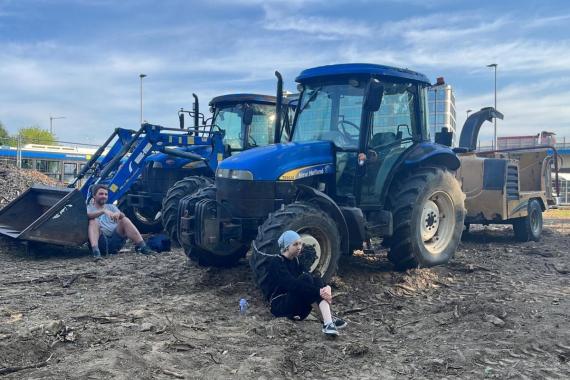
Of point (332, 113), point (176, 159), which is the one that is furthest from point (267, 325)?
point (176, 159)

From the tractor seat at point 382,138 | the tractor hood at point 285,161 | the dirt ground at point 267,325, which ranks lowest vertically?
the dirt ground at point 267,325

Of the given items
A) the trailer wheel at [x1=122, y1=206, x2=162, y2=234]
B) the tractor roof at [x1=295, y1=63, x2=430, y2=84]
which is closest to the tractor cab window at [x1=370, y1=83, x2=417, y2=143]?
the tractor roof at [x1=295, y1=63, x2=430, y2=84]

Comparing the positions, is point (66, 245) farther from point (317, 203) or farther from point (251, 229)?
point (317, 203)

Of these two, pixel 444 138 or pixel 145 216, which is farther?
pixel 145 216

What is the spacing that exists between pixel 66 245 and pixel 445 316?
233 inches

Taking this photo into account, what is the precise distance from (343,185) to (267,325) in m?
2.45

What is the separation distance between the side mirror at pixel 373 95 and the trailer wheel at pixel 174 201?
3.26 meters

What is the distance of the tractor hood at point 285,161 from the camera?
21.2 feet

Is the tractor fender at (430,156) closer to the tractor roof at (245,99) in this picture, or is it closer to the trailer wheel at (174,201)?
the trailer wheel at (174,201)

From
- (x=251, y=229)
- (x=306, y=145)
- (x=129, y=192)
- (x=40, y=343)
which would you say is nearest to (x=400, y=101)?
(x=306, y=145)

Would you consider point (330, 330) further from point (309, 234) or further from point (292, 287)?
point (309, 234)

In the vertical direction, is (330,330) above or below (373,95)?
below

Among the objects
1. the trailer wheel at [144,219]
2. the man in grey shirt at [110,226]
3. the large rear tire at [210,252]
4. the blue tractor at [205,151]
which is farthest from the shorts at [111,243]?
the large rear tire at [210,252]

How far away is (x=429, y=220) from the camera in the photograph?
7766 millimetres
